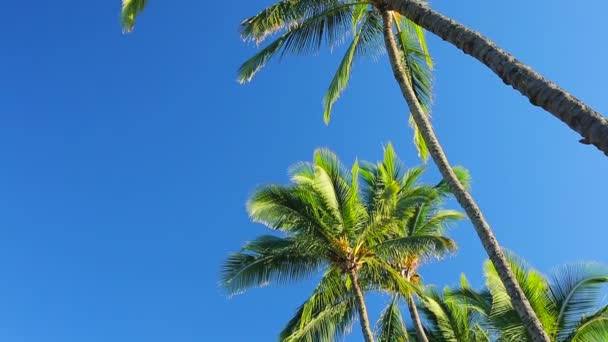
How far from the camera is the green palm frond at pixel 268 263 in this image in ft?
49.6

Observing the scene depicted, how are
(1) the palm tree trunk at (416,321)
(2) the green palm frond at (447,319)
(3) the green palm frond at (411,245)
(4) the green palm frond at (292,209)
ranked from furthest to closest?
1. (2) the green palm frond at (447,319)
2. (1) the palm tree trunk at (416,321)
3. (4) the green palm frond at (292,209)
4. (3) the green palm frond at (411,245)

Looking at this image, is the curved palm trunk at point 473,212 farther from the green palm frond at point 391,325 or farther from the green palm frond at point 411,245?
the green palm frond at point 391,325

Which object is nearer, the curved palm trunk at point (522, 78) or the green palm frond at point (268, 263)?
the curved palm trunk at point (522, 78)

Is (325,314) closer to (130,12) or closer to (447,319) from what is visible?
(447,319)

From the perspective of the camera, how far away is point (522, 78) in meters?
6.38

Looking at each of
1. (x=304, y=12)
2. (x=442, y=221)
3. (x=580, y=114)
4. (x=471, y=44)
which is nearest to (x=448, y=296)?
(x=442, y=221)

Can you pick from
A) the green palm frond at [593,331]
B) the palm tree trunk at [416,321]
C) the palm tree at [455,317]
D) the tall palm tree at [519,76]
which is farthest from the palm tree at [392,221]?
the tall palm tree at [519,76]

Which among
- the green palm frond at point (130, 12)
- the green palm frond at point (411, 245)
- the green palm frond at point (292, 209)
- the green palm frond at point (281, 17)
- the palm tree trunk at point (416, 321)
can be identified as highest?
the green palm frond at point (130, 12)

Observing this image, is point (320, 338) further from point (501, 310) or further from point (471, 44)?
point (471, 44)

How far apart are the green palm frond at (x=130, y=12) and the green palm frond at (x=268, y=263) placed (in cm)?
611

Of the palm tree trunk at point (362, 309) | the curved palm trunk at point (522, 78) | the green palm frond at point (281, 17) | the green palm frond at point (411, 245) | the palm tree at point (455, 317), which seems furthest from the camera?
the palm tree at point (455, 317)

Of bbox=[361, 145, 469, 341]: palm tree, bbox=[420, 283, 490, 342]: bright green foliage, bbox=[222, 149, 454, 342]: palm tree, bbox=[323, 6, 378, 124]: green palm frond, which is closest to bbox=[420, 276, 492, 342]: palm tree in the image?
bbox=[420, 283, 490, 342]: bright green foliage

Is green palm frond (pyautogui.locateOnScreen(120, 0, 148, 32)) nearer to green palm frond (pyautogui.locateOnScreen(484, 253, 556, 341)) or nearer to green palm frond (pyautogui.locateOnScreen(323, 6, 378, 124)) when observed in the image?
green palm frond (pyautogui.locateOnScreen(323, 6, 378, 124))

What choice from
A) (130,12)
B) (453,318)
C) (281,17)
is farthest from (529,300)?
(130,12)
